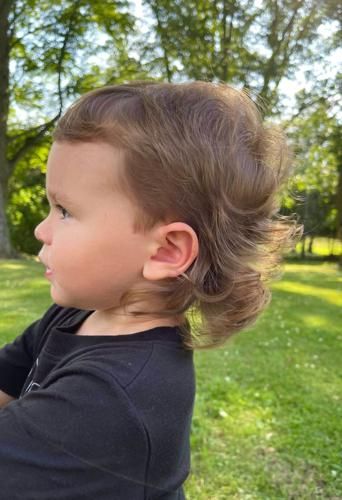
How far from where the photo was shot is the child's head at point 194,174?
109 centimetres

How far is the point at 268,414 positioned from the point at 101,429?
2620 mm

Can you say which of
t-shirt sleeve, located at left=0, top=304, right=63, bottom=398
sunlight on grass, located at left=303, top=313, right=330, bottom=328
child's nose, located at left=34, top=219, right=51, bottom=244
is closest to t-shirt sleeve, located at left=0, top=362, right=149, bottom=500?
child's nose, located at left=34, top=219, right=51, bottom=244

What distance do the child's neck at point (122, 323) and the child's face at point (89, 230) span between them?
55mm

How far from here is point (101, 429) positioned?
904 millimetres

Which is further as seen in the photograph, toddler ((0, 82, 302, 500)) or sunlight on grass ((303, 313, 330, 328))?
sunlight on grass ((303, 313, 330, 328))

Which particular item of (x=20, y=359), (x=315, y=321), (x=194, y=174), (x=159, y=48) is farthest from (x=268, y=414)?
(x=159, y=48)

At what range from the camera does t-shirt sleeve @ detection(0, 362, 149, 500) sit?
0.89m

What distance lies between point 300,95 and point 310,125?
122 centimetres

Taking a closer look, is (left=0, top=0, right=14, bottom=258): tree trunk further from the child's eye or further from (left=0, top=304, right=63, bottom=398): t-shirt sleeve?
the child's eye

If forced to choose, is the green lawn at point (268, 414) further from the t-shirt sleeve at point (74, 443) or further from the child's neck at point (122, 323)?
the t-shirt sleeve at point (74, 443)

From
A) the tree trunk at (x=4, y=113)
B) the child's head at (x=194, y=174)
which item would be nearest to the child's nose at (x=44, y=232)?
the child's head at (x=194, y=174)

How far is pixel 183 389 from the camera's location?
1038 millimetres

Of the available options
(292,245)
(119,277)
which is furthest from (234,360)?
(119,277)

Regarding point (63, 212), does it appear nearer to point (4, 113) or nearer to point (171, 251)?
point (171, 251)
